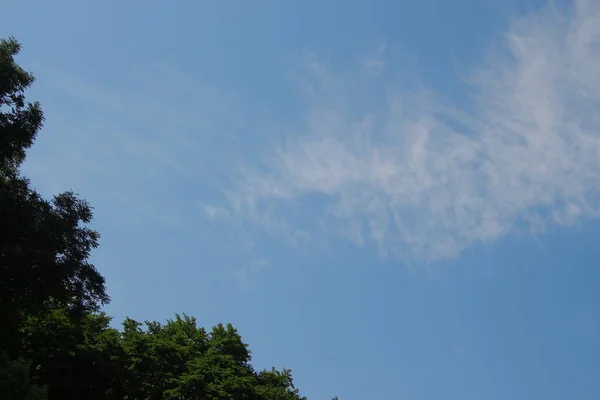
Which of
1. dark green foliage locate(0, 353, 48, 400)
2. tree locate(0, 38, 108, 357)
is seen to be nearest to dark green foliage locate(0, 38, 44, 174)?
tree locate(0, 38, 108, 357)

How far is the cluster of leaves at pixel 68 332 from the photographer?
2153 cm

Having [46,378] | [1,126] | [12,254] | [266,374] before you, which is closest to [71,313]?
[12,254]

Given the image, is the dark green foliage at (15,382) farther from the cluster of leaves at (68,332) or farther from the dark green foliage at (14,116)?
the dark green foliage at (14,116)

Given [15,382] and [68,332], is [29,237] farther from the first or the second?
[68,332]

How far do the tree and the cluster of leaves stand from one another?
0.13 feet

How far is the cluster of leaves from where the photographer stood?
21531mm

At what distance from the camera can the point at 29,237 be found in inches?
855

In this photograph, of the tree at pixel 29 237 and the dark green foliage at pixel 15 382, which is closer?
the dark green foliage at pixel 15 382

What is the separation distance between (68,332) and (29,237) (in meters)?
11.9

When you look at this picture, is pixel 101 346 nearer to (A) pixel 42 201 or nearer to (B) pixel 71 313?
(B) pixel 71 313

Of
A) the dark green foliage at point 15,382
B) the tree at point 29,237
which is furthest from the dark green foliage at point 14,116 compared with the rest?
the dark green foliage at point 15,382

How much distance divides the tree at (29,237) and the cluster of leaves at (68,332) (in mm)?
40

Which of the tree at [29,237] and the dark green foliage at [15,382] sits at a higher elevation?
the tree at [29,237]

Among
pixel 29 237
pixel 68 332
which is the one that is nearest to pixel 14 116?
pixel 29 237
